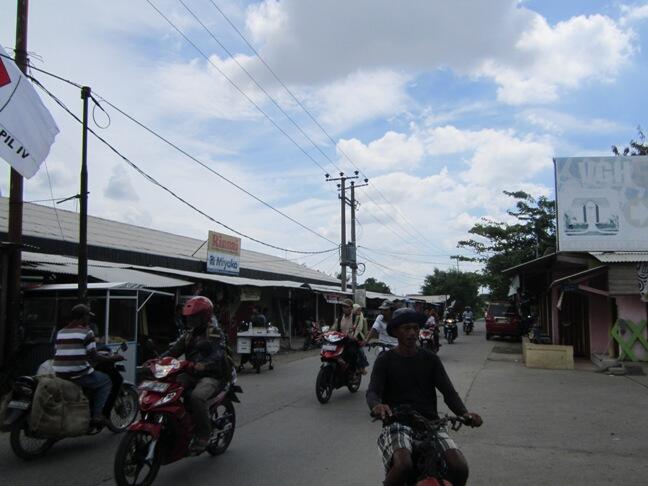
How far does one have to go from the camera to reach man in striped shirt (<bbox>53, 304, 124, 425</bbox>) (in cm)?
643

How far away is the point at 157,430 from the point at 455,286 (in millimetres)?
64203

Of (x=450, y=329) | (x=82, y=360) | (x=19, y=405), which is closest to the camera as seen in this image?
(x=19, y=405)

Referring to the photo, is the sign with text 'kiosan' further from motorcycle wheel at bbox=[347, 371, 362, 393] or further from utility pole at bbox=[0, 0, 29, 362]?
motorcycle wheel at bbox=[347, 371, 362, 393]

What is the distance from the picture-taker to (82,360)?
650 centimetres

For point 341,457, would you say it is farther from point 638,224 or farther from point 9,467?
point 638,224

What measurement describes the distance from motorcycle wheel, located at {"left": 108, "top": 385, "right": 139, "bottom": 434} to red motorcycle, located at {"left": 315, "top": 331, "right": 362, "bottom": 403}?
123 inches

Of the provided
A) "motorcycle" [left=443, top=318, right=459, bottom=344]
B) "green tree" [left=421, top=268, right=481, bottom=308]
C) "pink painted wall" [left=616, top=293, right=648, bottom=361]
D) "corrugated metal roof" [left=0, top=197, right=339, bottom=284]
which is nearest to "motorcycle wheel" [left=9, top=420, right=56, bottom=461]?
"corrugated metal roof" [left=0, top=197, right=339, bottom=284]

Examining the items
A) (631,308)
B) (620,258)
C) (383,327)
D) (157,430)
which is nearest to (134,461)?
(157,430)

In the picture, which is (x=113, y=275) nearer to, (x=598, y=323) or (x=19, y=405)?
(x=19, y=405)

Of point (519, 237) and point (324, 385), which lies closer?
point (324, 385)

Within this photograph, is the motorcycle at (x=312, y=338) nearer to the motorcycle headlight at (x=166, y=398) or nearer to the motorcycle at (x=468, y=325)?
the motorcycle at (x=468, y=325)

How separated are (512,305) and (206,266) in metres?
16.1

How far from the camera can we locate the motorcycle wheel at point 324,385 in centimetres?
957

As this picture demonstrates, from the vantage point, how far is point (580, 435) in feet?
23.8
